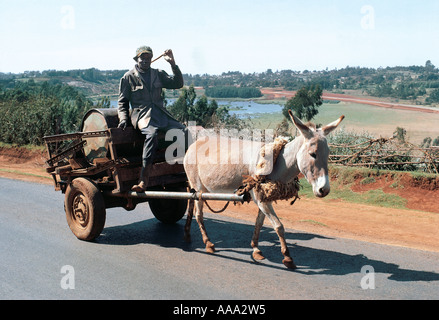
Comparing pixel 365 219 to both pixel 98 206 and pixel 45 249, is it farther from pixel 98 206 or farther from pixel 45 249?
pixel 45 249

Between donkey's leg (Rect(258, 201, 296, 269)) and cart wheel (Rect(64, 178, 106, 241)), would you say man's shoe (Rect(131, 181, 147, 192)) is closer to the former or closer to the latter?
cart wheel (Rect(64, 178, 106, 241))

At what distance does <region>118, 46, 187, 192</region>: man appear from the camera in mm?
7625

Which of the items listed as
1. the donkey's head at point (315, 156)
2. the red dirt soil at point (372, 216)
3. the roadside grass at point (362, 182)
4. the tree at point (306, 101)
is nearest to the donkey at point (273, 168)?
the donkey's head at point (315, 156)

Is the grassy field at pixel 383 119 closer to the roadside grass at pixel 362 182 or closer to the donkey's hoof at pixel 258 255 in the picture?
the roadside grass at pixel 362 182

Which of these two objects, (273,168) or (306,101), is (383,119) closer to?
(306,101)

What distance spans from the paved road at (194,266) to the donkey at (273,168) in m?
0.43

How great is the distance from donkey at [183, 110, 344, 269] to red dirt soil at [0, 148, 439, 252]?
7.43 ft

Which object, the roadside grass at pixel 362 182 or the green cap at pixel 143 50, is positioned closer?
the green cap at pixel 143 50

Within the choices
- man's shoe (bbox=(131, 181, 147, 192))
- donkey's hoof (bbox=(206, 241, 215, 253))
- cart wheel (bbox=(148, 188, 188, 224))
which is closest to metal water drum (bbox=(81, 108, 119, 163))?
man's shoe (bbox=(131, 181, 147, 192))

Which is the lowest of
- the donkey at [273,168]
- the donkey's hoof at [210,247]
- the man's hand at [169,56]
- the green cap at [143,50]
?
the donkey's hoof at [210,247]

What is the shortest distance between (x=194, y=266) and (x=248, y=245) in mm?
1279

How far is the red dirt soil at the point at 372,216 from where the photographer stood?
826cm

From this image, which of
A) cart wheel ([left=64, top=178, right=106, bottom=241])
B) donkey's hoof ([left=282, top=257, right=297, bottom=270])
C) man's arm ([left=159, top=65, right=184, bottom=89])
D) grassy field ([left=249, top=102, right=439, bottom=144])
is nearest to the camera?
donkey's hoof ([left=282, top=257, right=297, bottom=270])

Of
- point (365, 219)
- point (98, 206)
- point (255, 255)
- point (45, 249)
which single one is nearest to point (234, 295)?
point (255, 255)
